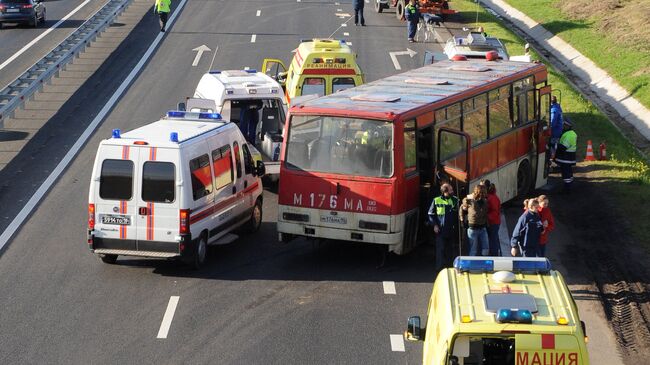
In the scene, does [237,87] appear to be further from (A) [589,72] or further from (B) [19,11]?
(B) [19,11]

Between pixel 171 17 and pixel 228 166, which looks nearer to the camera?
pixel 228 166

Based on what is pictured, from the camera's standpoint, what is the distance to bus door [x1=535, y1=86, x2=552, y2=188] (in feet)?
79.4

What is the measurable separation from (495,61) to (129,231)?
10.4 metres

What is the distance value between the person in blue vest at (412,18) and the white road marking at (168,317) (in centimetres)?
2515

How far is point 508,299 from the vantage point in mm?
11023

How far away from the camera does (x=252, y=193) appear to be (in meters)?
21.0

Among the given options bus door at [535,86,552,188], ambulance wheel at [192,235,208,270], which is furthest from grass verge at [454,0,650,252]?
ambulance wheel at [192,235,208,270]

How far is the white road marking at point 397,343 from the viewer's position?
50.4 ft

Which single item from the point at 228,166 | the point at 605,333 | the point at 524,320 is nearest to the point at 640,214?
the point at 605,333

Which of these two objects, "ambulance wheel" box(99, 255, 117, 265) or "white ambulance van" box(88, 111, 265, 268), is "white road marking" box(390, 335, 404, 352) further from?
"ambulance wheel" box(99, 255, 117, 265)

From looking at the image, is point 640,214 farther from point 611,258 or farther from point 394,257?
point 394,257

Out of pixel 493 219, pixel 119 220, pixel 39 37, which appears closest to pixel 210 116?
pixel 119 220

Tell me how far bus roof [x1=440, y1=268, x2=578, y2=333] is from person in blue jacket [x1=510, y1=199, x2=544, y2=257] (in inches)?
236

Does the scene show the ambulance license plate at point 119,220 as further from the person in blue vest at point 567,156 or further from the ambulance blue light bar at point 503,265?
the person in blue vest at point 567,156
